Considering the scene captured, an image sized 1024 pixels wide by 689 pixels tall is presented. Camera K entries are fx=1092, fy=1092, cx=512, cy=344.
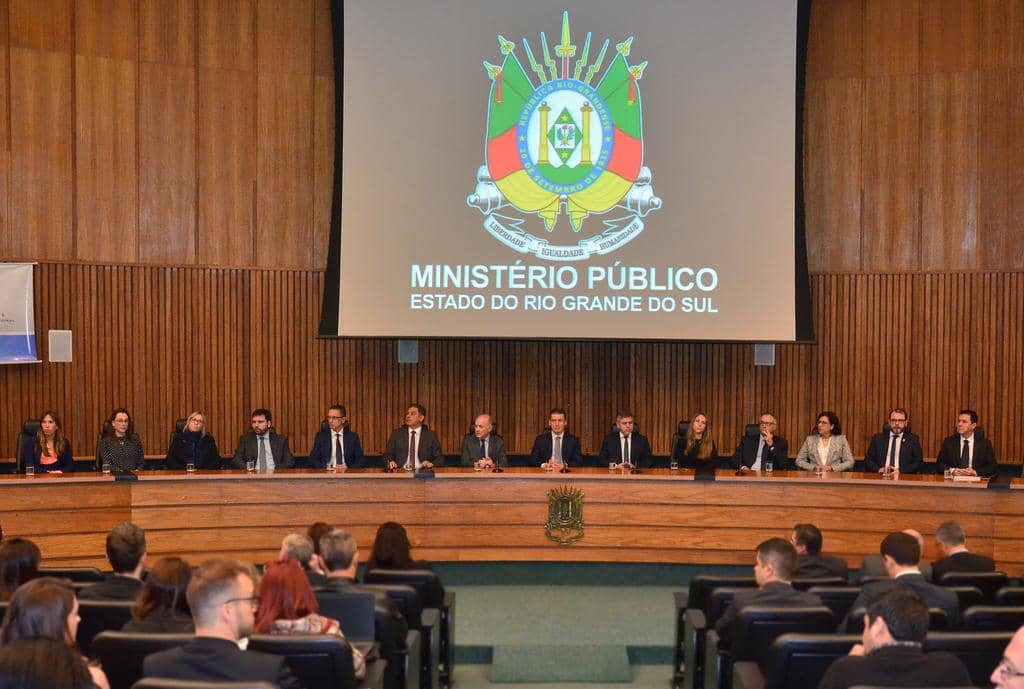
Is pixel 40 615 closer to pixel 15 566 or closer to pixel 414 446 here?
pixel 15 566

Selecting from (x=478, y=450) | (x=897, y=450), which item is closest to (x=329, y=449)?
(x=478, y=450)

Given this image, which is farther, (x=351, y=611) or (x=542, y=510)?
(x=542, y=510)

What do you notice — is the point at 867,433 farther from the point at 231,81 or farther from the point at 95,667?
the point at 95,667

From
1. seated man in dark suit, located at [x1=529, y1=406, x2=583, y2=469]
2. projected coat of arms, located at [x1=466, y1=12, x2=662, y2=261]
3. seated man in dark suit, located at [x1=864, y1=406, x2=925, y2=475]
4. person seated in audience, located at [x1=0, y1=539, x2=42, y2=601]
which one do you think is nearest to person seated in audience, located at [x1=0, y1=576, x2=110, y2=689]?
person seated in audience, located at [x1=0, y1=539, x2=42, y2=601]

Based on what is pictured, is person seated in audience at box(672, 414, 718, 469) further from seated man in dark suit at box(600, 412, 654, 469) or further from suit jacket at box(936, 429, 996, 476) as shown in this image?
suit jacket at box(936, 429, 996, 476)

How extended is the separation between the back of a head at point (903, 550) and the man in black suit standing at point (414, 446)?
→ 16.7ft

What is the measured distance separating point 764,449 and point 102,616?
6.46 metres

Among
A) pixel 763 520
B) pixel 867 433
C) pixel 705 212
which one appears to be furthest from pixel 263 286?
pixel 867 433

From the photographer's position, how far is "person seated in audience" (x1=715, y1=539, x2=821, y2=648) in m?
4.36

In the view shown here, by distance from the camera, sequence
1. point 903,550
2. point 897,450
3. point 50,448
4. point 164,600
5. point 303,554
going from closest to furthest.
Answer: point 164,600
point 303,554
point 903,550
point 50,448
point 897,450

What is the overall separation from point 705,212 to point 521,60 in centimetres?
219

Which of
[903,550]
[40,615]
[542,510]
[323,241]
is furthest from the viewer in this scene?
[323,241]

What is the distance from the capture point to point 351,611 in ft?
13.2

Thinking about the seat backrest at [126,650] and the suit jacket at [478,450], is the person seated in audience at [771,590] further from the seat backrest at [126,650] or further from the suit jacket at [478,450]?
the suit jacket at [478,450]
